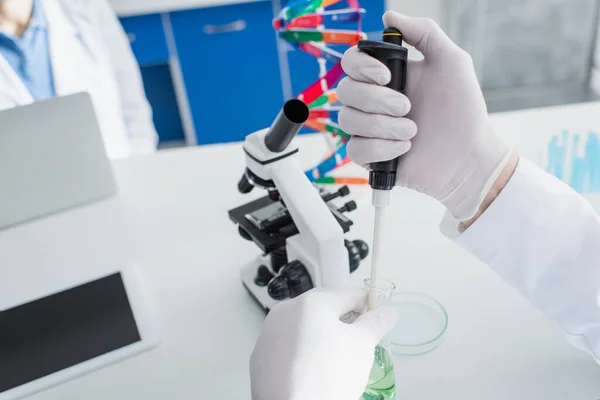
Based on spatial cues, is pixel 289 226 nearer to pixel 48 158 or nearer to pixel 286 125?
pixel 286 125

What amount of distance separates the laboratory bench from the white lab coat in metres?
0.77

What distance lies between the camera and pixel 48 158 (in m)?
1.34

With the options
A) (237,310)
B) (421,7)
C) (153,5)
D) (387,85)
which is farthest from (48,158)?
(421,7)

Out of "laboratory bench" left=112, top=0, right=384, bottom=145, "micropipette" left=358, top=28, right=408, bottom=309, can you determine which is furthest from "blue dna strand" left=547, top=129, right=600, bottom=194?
"laboratory bench" left=112, top=0, right=384, bottom=145

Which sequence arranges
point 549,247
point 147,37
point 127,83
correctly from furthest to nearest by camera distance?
point 147,37 → point 127,83 → point 549,247

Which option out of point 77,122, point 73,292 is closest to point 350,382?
point 73,292

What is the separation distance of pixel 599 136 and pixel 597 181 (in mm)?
236

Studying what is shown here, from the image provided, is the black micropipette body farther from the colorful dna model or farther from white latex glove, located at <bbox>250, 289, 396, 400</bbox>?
the colorful dna model

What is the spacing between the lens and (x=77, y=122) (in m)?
1.36

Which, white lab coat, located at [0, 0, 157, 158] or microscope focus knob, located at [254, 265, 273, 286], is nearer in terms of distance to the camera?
microscope focus knob, located at [254, 265, 273, 286]

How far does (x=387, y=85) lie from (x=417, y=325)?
17.9 inches

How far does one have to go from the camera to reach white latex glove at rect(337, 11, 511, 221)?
82 cm

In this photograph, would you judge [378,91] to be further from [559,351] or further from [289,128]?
[559,351]

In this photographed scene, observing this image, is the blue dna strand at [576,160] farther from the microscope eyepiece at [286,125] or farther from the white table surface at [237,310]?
the microscope eyepiece at [286,125]
